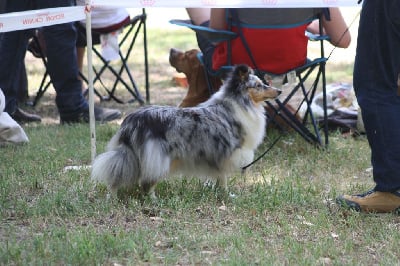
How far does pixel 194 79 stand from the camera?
6223mm

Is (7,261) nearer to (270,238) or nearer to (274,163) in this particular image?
(270,238)

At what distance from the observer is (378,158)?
13.2 ft

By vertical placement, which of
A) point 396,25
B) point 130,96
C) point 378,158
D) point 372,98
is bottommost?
point 130,96

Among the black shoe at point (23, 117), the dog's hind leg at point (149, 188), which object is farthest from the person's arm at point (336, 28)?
the black shoe at point (23, 117)

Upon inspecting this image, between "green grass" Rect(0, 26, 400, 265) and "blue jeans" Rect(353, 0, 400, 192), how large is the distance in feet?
1.31

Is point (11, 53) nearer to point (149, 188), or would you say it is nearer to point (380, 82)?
point (149, 188)

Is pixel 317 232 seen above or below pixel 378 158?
below

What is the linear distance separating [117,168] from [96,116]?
8.83 feet

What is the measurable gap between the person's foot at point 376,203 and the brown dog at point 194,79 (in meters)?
2.22

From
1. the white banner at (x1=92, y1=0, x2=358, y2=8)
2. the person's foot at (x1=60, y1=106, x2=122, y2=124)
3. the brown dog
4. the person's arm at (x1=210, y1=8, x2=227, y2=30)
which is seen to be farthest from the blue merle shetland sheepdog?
the person's foot at (x1=60, y1=106, x2=122, y2=124)

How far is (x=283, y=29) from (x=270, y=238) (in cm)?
213

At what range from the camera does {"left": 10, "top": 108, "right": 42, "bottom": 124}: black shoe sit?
265 inches

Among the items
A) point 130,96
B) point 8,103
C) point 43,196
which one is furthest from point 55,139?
point 130,96

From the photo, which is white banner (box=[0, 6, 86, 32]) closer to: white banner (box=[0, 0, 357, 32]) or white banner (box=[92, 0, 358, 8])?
white banner (box=[0, 0, 357, 32])
